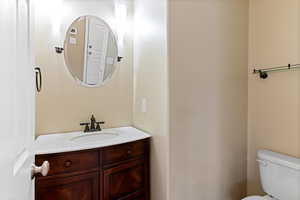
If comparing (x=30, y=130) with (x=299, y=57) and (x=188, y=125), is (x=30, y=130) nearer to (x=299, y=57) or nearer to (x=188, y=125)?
(x=188, y=125)

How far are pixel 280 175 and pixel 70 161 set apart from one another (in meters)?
1.48

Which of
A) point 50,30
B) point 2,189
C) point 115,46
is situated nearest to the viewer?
point 2,189

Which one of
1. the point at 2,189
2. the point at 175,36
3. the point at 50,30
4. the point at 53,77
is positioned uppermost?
the point at 50,30

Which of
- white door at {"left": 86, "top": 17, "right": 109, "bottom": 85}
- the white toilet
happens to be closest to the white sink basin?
white door at {"left": 86, "top": 17, "right": 109, "bottom": 85}

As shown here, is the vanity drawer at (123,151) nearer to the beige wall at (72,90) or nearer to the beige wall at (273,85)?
the beige wall at (72,90)

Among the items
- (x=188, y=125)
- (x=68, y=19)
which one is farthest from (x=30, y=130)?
(x=68, y=19)

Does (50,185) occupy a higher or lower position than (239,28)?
lower

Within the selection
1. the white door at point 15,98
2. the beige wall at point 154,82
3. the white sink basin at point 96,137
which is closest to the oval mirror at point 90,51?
the beige wall at point 154,82

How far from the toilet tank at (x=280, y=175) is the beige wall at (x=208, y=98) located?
1.00 ft

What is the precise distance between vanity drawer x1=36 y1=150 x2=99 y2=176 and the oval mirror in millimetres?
784

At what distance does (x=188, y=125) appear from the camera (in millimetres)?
1559

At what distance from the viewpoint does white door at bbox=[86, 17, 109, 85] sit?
→ 1.96 m

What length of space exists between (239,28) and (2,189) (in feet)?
6.51

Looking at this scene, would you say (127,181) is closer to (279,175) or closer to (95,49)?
(279,175)
